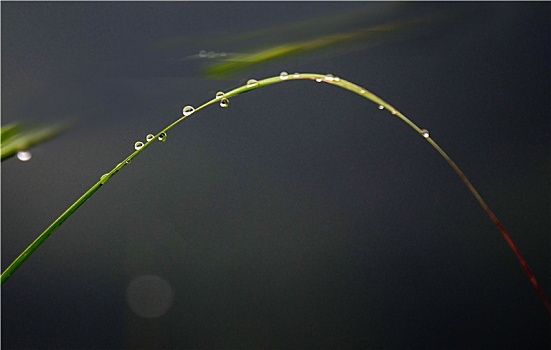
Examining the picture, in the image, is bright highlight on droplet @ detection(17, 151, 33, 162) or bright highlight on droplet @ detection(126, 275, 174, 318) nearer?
bright highlight on droplet @ detection(17, 151, 33, 162)

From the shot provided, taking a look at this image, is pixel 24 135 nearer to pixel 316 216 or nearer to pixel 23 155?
pixel 23 155

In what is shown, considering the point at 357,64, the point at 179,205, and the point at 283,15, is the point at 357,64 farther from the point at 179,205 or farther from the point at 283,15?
the point at 179,205

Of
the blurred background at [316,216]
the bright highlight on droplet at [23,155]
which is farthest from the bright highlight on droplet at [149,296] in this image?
the bright highlight on droplet at [23,155]

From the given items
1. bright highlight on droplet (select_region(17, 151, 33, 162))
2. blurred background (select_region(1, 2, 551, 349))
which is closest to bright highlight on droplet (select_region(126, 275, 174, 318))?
blurred background (select_region(1, 2, 551, 349))

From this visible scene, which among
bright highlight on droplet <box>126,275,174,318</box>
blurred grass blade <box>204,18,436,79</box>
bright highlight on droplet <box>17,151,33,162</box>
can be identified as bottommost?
blurred grass blade <box>204,18,436,79</box>

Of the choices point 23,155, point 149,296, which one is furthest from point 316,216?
point 23,155

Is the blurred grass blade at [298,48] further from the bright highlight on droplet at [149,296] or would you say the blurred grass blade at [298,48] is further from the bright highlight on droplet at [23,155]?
the bright highlight on droplet at [149,296]

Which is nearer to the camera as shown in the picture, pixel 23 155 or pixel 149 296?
pixel 23 155

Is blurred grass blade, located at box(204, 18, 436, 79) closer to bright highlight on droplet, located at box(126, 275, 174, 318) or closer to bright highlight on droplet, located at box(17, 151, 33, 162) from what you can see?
bright highlight on droplet, located at box(17, 151, 33, 162)
